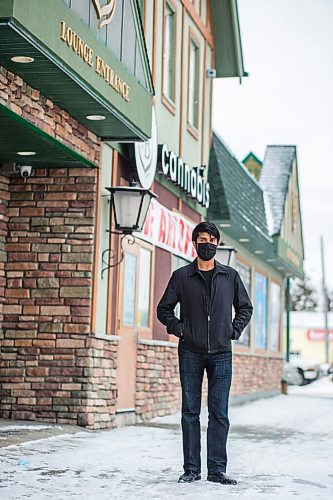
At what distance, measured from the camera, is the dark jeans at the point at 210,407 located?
7586 millimetres

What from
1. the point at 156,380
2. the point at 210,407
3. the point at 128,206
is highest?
the point at 128,206

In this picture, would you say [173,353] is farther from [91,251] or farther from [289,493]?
[289,493]

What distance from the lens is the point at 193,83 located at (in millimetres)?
17484

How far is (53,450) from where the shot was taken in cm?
925

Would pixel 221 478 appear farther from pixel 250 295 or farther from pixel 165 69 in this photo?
pixel 250 295

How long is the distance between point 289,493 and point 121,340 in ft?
19.9

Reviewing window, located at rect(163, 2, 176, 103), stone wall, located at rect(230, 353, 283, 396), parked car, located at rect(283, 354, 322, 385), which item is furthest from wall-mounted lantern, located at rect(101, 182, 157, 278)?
parked car, located at rect(283, 354, 322, 385)

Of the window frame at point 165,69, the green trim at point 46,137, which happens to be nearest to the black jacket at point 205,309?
the green trim at point 46,137

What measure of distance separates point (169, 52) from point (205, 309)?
8.75 meters

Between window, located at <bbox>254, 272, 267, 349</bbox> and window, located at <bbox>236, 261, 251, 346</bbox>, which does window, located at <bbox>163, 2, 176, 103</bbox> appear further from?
window, located at <bbox>254, 272, 267, 349</bbox>

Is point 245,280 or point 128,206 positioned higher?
point 245,280

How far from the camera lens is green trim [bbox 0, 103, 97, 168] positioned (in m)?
9.29

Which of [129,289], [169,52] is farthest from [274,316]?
[129,289]

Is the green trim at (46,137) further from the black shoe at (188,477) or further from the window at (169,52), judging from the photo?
the window at (169,52)
